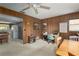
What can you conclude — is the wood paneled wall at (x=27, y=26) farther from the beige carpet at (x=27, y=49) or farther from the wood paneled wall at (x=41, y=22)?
the beige carpet at (x=27, y=49)

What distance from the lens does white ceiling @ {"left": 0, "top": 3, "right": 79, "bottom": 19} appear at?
1.77 metres

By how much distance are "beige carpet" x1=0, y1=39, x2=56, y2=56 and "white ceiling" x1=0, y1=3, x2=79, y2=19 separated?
1.72ft

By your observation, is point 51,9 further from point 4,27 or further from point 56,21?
point 4,27

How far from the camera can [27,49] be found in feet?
6.05

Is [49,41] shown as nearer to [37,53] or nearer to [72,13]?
[37,53]

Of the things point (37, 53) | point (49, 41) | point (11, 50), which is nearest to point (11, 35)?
point (11, 50)

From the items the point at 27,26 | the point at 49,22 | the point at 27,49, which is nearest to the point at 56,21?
the point at 49,22

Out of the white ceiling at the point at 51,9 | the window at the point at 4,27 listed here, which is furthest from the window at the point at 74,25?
the window at the point at 4,27

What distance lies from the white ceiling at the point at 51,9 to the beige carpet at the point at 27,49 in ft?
1.72

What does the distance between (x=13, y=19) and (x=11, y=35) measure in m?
0.30

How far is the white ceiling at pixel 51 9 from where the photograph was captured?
5.80 ft

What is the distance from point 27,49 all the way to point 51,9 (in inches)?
35.0

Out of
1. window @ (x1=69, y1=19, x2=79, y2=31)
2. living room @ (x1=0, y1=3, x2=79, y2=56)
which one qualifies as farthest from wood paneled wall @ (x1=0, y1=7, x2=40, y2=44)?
window @ (x1=69, y1=19, x2=79, y2=31)

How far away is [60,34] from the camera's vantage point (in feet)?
6.23
